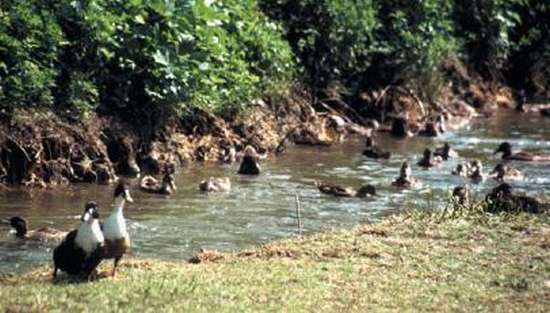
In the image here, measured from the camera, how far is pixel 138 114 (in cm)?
1856

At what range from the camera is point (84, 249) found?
376 inches

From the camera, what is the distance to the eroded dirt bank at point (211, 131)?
16.2 metres

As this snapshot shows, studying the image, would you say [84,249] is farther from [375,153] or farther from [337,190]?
[375,153]

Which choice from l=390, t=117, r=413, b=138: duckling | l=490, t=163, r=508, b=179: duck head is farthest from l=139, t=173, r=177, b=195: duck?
l=390, t=117, r=413, b=138: duckling

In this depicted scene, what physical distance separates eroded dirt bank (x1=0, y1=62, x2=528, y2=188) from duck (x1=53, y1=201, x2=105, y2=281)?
21.2ft

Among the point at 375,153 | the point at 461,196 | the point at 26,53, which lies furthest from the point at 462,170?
the point at 26,53

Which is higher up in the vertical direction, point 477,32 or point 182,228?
point 477,32

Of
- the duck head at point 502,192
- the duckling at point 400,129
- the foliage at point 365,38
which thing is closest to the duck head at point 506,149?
the duckling at point 400,129

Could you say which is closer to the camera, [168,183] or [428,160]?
[168,183]

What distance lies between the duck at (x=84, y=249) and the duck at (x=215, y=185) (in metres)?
6.51

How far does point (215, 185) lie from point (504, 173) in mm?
5118

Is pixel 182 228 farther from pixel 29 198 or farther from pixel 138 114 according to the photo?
pixel 138 114

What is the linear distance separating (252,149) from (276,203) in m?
3.56

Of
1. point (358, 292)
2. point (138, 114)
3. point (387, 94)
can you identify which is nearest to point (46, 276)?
point (358, 292)
